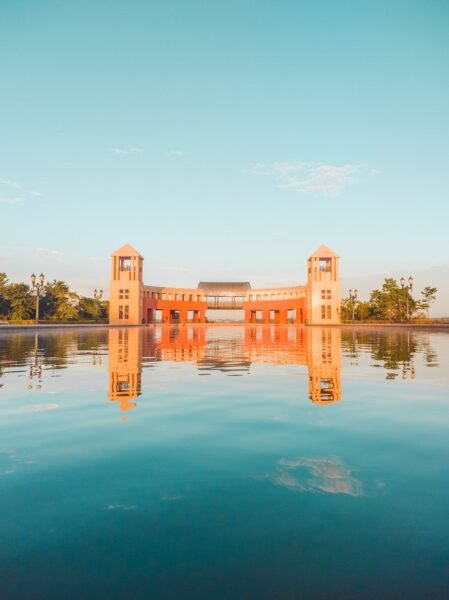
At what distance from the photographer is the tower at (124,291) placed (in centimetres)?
6844

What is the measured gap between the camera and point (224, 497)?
340 cm

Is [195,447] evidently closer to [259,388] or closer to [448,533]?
[448,533]

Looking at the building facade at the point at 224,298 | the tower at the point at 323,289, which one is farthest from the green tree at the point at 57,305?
the tower at the point at 323,289

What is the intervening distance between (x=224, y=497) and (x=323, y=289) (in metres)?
68.7

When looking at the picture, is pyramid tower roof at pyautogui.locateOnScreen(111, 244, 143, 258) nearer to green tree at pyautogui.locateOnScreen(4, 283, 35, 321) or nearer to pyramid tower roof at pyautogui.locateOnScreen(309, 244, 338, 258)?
green tree at pyautogui.locateOnScreen(4, 283, 35, 321)

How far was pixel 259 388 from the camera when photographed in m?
8.66

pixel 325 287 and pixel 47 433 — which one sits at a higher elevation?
pixel 325 287

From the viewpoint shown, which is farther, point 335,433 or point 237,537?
point 335,433

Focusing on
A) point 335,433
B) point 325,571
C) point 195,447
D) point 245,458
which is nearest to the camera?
point 325,571

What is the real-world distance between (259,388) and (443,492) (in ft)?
17.2

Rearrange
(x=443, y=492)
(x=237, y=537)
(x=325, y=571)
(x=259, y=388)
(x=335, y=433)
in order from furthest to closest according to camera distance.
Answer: (x=259, y=388) → (x=335, y=433) → (x=443, y=492) → (x=237, y=537) → (x=325, y=571)

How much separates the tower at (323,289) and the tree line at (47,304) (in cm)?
3692

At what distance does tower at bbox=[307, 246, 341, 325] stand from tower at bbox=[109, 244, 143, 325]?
30.1 metres

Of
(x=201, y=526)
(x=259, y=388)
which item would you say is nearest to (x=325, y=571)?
(x=201, y=526)
